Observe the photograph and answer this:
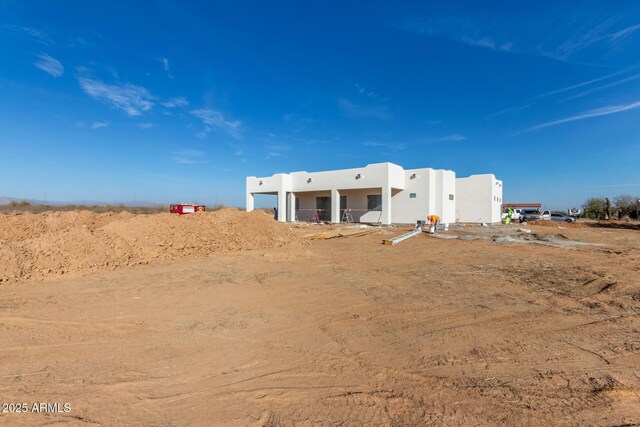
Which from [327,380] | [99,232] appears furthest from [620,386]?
[99,232]

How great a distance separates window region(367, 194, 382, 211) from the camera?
29141mm

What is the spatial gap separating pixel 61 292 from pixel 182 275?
241 cm

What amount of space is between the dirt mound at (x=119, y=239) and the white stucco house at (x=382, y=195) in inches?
529

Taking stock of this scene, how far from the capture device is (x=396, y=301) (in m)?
5.71

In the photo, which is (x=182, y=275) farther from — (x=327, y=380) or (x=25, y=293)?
(x=327, y=380)

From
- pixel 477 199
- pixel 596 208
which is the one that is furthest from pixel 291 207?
pixel 596 208

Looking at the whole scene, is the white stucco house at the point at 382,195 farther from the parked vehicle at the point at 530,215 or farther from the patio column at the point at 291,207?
the parked vehicle at the point at 530,215

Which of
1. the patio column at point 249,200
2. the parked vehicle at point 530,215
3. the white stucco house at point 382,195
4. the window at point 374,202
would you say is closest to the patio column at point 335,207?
the white stucco house at point 382,195

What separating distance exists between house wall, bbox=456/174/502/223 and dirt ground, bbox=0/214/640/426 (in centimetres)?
2445

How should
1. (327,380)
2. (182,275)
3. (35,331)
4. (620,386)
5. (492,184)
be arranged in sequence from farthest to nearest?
(492,184)
(182,275)
(35,331)
(327,380)
(620,386)

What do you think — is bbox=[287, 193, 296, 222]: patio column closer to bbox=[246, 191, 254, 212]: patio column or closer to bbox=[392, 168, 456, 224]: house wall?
bbox=[246, 191, 254, 212]: patio column

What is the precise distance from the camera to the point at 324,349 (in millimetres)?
3764

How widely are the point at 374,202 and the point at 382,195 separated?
306 centimetres

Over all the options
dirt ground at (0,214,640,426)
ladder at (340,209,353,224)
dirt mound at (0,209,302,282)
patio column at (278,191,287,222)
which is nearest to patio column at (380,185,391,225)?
ladder at (340,209,353,224)
